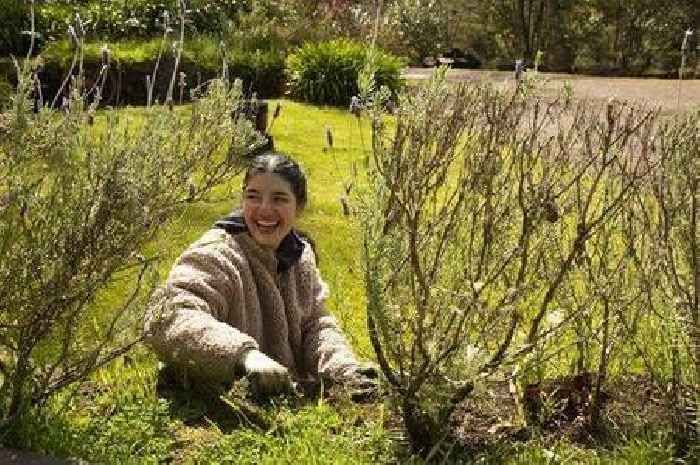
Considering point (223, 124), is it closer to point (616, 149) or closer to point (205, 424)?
point (205, 424)

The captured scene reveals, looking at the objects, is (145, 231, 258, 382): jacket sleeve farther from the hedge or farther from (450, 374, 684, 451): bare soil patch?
the hedge

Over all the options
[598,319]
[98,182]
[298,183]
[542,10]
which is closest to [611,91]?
[542,10]

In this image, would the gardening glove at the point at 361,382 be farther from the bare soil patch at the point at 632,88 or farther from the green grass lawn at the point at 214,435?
the bare soil patch at the point at 632,88

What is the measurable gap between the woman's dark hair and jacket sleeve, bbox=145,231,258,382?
0.30 metres

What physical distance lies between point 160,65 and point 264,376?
8909 millimetres

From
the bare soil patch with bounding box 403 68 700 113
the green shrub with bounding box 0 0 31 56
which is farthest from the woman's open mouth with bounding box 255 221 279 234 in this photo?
the green shrub with bounding box 0 0 31 56

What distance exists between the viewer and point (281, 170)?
154 inches

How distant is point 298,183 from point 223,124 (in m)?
0.91

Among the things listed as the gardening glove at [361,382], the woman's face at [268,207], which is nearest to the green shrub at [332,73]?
the woman's face at [268,207]

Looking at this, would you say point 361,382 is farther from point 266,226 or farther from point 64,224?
point 64,224

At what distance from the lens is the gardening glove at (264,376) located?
340 cm

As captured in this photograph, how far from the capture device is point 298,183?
157 inches

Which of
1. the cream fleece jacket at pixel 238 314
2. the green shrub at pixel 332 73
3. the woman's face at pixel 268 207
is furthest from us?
the green shrub at pixel 332 73

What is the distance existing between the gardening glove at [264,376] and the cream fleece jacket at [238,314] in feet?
0.17
